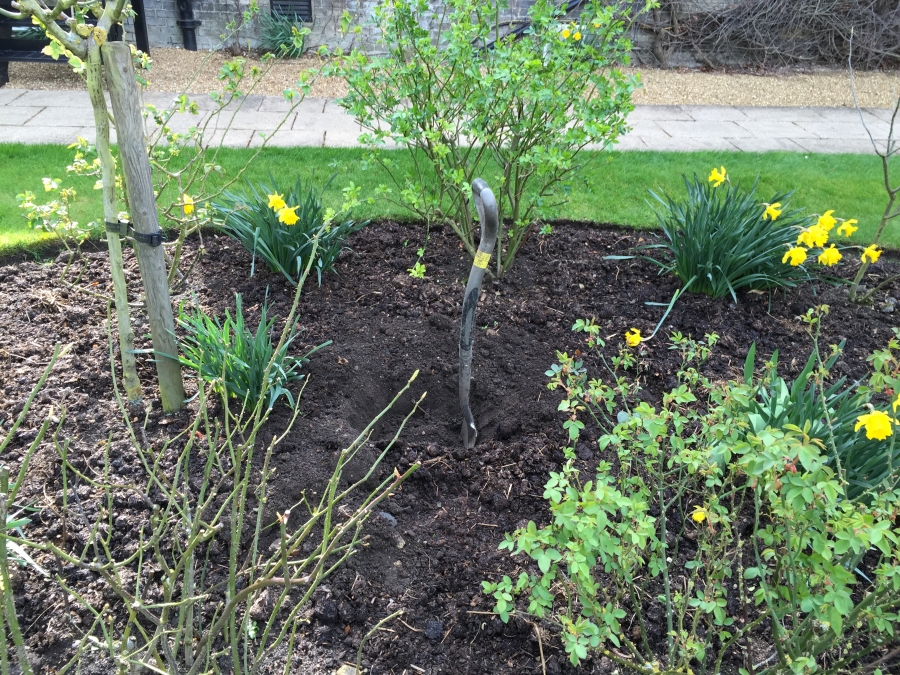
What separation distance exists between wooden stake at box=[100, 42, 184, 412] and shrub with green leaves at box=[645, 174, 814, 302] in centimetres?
261

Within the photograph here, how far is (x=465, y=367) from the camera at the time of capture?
2.78m

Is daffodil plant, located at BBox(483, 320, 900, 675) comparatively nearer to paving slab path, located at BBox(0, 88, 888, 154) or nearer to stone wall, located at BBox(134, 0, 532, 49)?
paving slab path, located at BBox(0, 88, 888, 154)

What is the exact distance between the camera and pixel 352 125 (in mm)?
6551

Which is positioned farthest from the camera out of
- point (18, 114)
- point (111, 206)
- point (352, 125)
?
point (352, 125)

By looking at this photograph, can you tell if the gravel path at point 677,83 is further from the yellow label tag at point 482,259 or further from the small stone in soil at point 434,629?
the small stone in soil at point 434,629

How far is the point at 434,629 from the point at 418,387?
4.19 feet

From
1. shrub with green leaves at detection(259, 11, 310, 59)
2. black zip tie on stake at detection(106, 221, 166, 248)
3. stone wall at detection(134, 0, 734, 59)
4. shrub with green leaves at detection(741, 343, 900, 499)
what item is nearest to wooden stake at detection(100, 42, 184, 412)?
black zip tie on stake at detection(106, 221, 166, 248)

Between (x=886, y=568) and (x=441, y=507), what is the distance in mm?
1547

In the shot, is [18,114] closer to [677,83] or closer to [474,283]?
[474,283]

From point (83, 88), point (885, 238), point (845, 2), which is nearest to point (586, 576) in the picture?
point (885, 238)

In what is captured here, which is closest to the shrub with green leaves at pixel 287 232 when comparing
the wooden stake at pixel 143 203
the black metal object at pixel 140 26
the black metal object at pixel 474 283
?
the wooden stake at pixel 143 203

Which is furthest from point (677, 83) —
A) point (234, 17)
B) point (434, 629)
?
point (434, 629)

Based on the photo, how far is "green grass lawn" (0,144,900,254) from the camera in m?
4.57

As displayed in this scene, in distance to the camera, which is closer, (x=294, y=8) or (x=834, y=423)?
(x=834, y=423)
